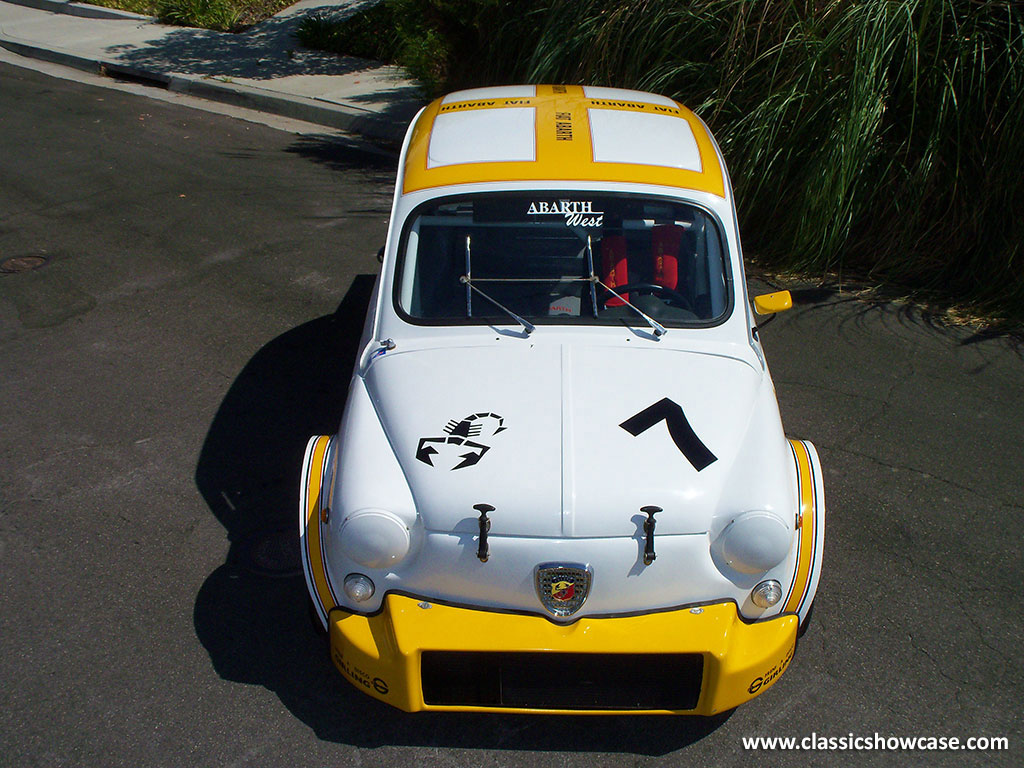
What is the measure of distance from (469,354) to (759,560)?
151 centimetres

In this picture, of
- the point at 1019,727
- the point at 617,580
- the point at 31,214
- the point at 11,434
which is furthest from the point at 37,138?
the point at 1019,727

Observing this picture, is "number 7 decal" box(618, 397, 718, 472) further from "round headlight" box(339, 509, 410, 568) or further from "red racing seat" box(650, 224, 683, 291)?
"round headlight" box(339, 509, 410, 568)

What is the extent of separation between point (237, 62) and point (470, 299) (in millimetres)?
11932

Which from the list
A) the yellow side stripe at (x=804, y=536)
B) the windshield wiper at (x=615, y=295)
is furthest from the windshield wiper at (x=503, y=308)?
A: the yellow side stripe at (x=804, y=536)

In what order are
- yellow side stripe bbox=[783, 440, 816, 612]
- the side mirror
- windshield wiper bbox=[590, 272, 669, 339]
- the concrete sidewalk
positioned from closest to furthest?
yellow side stripe bbox=[783, 440, 816, 612] → windshield wiper bbox=[590, 272, 669, 339] → the side mirror → the concrete sidewalk

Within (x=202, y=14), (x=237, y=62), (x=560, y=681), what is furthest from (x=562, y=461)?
(x=202, y=14)

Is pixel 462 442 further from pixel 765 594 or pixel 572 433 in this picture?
pixel 765 594

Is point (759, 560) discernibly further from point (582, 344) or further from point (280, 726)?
point (280, 726)

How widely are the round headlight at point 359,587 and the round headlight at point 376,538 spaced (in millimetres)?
79

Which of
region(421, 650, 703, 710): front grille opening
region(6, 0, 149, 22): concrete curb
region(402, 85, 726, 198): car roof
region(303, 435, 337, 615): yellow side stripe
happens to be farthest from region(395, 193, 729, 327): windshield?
region(6, 0, 149, 22): concrete curb

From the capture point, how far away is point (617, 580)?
10.4 feet

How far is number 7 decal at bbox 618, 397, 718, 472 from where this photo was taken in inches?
136

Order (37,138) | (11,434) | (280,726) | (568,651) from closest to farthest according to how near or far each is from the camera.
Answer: (568,651) → (280,726) → (11,434) → (37,138)

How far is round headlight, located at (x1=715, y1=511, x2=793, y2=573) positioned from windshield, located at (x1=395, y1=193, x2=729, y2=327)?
3.87ft
